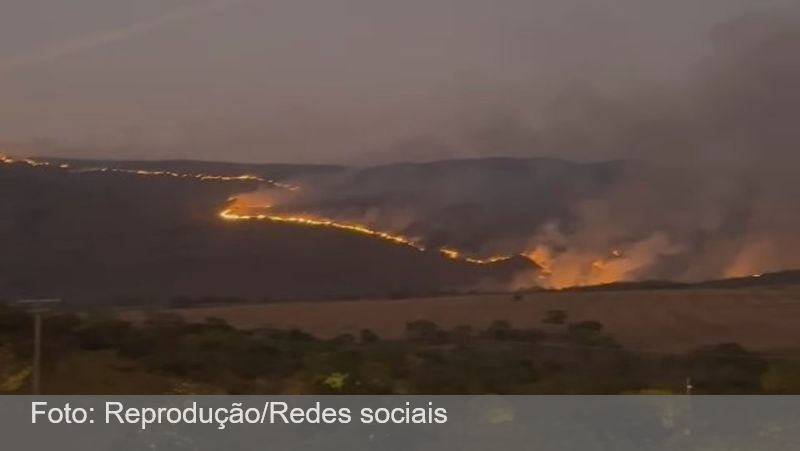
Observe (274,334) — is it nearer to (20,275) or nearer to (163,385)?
(163,385)

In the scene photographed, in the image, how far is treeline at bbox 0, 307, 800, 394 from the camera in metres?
17.5

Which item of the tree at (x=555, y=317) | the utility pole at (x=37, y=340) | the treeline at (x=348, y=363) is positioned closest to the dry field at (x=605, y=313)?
the tree at (x=555, y=317)

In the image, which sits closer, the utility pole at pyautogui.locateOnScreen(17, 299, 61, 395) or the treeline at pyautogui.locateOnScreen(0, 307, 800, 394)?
the treeline at pyautogui.locateOnScreen(0, 307, 800, 394)

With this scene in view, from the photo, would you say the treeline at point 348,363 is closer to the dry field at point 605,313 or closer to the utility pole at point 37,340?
the utility pole at point 37,340

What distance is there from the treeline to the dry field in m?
3.93

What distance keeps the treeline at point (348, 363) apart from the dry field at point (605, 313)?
3.93m

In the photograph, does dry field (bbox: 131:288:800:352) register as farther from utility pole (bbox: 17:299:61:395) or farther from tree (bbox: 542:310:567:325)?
utility pole (bbox: 17:299:61:395)

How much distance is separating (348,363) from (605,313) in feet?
49.0

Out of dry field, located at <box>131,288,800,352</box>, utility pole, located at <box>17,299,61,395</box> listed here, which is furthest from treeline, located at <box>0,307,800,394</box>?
dry field, located at <box>131,288,800,352</box>
